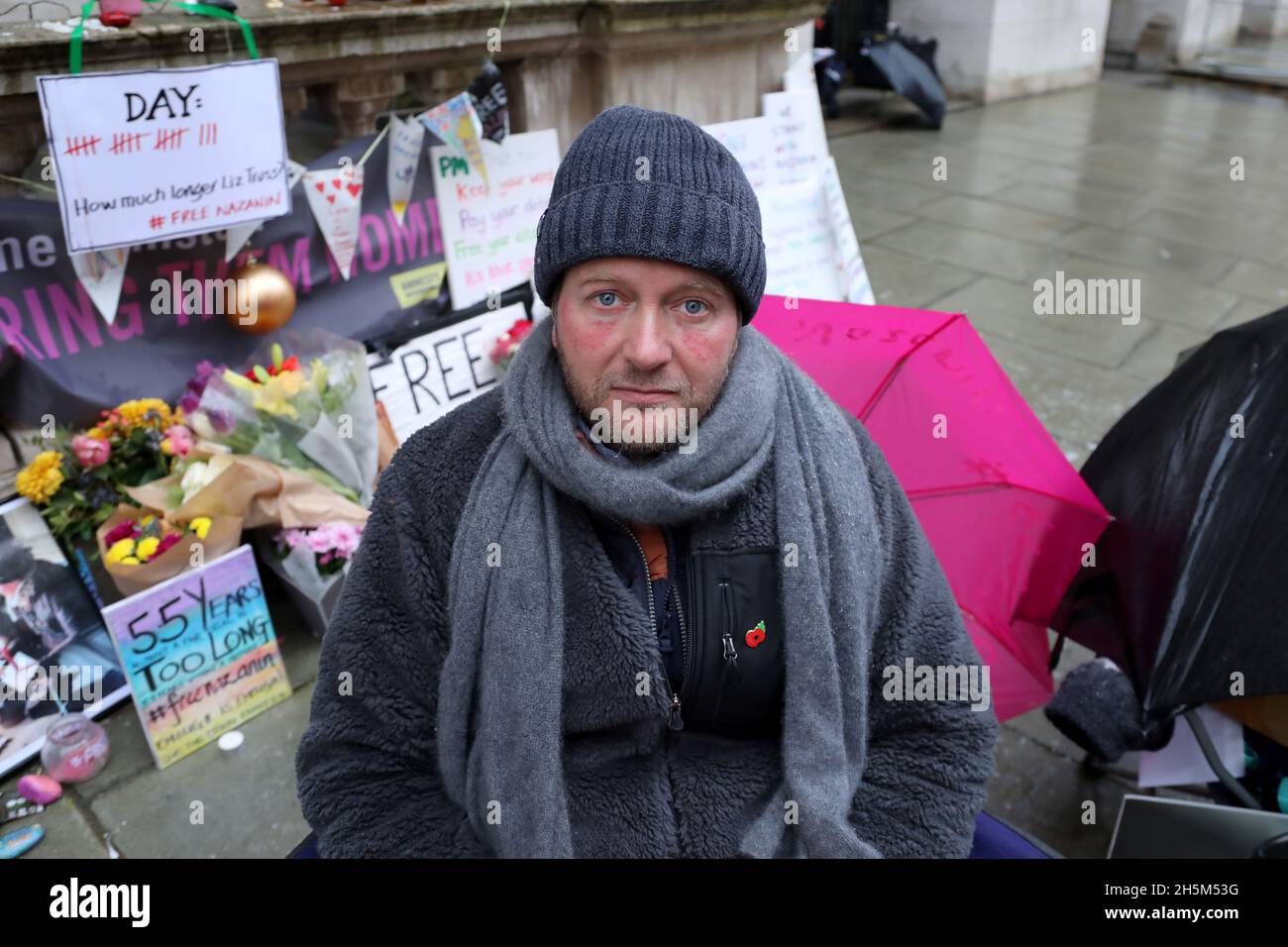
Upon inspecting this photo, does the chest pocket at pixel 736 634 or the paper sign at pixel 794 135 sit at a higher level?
the paper sign at pixel 794 135

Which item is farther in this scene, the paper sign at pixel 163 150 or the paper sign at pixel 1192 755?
the paper sign at pixel 163 150

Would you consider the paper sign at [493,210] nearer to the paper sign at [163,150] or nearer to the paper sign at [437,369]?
the paper sign at [437,369]

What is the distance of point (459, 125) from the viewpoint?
3723mm

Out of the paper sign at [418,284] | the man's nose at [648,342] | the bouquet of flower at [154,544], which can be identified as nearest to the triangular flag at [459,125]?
the paper sign at [418,284]

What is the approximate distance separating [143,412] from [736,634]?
2.37 m

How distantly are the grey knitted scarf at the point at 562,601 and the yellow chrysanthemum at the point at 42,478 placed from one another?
A: 2.01 m

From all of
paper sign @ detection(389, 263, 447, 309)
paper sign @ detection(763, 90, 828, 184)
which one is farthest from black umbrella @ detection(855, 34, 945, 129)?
paper sign @ detection(389, 263, 447, 309)

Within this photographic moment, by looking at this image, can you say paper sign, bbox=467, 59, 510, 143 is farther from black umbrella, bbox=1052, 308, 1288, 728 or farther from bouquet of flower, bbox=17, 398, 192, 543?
black umbrella, bbox=1052, 308, 1288, 728

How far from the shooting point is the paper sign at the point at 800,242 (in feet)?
15.1

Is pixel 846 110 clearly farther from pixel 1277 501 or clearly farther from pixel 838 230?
pixel 1277 501

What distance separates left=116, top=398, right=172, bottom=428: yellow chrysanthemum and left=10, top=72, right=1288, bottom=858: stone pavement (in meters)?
0.75

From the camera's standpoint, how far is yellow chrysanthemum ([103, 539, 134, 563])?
2.77m

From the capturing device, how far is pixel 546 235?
1.49 metres
